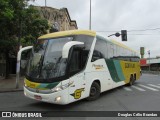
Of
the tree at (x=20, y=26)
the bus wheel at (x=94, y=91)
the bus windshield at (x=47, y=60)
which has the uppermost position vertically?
the tree at (x=20, y=26)

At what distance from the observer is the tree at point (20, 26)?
17914 mm

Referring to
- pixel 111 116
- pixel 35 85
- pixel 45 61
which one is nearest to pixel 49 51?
pixel 45 61

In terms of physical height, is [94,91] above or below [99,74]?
below

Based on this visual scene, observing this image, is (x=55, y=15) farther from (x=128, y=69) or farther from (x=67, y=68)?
(x=67, y=68)

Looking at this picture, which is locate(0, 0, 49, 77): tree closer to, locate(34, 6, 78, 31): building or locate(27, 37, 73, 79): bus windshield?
locate(27, 37, 73, 79): bus windshield

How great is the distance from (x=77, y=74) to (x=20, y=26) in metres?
10.5

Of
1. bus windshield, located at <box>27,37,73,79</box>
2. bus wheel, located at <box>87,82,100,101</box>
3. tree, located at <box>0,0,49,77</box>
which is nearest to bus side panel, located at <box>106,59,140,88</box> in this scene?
bus wheel, located at <box>87,82,100,101</box>

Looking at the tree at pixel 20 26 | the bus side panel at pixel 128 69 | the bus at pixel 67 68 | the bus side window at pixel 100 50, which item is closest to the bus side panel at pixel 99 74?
the bus at pixel 67 68

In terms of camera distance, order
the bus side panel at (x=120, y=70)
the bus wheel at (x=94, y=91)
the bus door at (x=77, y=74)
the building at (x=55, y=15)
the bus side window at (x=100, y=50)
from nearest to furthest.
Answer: the bus door at (x=77, y=74) → the bus wheel at (x=94, y=91) → the bus side window at (x=100, y=50) → the bus side panel at (x=120, y=70) → the building at (x=55, y=15)

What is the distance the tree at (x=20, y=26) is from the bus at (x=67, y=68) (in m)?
7.04

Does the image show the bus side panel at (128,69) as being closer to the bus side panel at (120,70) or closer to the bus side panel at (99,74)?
the bus side panel at (120,70)

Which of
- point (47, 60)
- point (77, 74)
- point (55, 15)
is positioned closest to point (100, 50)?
point (77, 74)

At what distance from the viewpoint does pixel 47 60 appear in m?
9.20

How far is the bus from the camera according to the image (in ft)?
28.5
